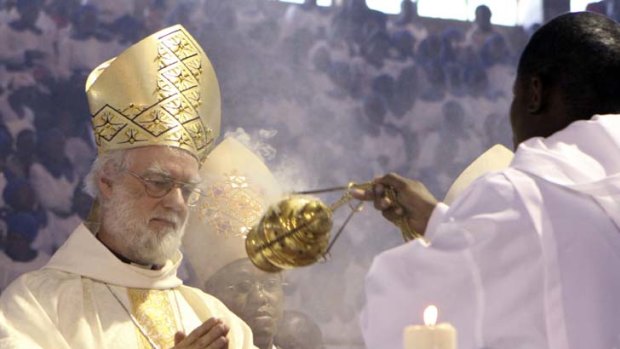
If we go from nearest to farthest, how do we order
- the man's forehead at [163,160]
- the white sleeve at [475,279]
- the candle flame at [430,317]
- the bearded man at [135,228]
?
the candle flame at [430,317] → the white sleeve at [475,279] → the bearded man at [135,228] → the man's forehead at [163,160]

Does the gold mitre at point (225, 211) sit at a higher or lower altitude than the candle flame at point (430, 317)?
lower

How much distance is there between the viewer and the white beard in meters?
Answer: 4.84

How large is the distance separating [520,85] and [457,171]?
4724 millimetres

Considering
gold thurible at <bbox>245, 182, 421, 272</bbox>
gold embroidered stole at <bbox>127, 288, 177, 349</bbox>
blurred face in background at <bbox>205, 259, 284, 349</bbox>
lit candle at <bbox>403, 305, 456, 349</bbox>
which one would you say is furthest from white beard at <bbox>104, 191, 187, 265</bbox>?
lit candle at <bbox>403, 305, 456, 349</bbox>

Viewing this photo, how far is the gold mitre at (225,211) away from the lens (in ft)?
19.4

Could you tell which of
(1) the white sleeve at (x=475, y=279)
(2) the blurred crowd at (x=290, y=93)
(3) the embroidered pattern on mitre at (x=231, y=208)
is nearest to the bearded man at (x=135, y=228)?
(3) the embroidered pattern on mitre at (x=231, y=208)

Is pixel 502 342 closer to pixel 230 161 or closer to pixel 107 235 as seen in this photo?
pixel 107 235

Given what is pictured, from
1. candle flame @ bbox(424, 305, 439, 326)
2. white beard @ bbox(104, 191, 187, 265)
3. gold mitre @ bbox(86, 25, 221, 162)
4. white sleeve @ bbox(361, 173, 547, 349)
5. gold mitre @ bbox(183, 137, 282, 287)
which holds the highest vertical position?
candle flame @ bbox(424, 305, 439, 326)

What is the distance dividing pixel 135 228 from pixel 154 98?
618 millimetres

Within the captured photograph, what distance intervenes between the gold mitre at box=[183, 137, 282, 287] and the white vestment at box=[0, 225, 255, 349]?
0.85m

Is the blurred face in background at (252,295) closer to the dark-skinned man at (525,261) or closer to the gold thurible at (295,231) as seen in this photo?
the gold thurible at (295,231)

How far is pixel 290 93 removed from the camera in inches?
286

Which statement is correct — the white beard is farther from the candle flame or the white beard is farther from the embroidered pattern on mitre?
the candle flame

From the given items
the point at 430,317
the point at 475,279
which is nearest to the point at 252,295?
the point at 475,279
